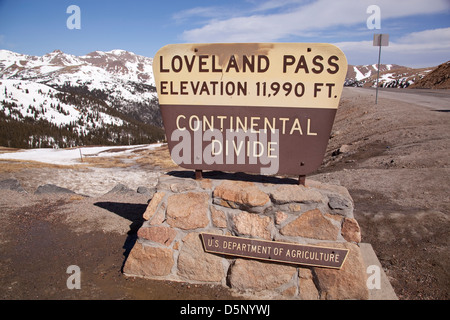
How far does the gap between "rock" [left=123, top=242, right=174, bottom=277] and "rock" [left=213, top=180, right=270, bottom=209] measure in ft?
3.15

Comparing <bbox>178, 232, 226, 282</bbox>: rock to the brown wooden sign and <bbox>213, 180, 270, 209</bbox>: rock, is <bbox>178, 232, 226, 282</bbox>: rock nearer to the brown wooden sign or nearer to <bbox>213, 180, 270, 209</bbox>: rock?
the brown wooden sign

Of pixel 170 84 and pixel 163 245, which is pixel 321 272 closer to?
pixel 163 245

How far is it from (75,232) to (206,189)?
2909 millimetres

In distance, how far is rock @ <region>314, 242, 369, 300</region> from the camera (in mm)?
3326

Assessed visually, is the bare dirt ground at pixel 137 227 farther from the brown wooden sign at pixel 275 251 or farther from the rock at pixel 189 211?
the rock at pixel 189 211

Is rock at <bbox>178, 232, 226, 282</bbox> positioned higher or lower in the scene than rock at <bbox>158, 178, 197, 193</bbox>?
lower

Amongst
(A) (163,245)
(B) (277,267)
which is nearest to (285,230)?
(B) (277,267)

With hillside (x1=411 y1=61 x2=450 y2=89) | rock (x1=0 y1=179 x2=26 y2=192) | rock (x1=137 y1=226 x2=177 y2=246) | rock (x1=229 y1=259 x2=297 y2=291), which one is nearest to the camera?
rock (x1=229 y1=259 x2=297 y2=291)

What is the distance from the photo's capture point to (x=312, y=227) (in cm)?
341

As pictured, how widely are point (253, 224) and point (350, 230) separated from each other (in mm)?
1092

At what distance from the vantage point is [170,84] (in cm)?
374

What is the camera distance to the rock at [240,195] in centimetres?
349

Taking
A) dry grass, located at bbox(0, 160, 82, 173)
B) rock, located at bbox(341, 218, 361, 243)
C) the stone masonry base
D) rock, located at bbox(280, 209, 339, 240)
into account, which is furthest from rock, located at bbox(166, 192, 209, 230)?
dry grass, located at bbox(0, 160, 82, 173)

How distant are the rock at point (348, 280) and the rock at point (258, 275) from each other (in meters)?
0.41
